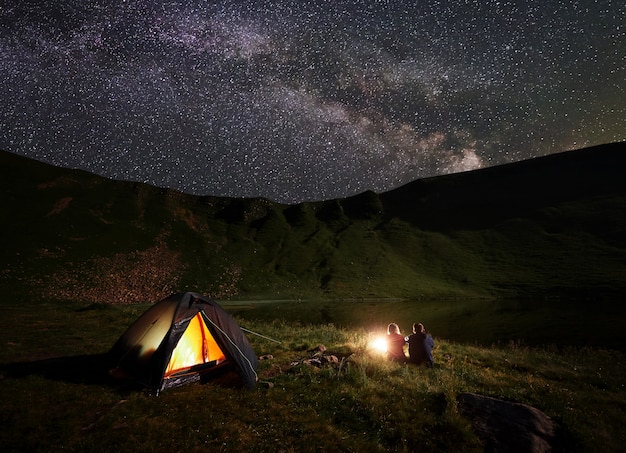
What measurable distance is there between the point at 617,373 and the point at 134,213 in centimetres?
13939

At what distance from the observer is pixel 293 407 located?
34.8ft

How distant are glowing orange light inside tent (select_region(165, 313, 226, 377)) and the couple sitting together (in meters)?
7.54

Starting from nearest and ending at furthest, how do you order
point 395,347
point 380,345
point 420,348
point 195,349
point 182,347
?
point 182,347 → point 195,349 → point 420,348 → point 395,347 → point 380,345

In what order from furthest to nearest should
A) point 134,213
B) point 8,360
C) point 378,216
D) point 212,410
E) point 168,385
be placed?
point 378,216 → point 134,213 → point 8,360 → point 168,385 → point 212,410

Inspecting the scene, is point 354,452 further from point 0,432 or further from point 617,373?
point 617,373

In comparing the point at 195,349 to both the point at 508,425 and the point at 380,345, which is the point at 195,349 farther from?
the point at 508,425

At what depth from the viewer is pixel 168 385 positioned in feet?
40.2

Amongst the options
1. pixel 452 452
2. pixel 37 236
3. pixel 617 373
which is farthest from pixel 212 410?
pixel 37 236

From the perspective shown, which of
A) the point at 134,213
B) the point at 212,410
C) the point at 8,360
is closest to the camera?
the point at 212,410

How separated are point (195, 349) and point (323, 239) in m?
141

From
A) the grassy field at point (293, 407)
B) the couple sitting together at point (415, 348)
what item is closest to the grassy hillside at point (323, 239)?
the grassy field at point (293, 407)

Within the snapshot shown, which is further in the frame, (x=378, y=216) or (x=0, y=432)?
(x=378, y=216)

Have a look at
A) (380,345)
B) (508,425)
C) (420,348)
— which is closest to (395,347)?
(420,348)

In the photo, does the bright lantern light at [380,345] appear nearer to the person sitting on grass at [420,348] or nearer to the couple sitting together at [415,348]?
the couple sitting together at [415,348]
